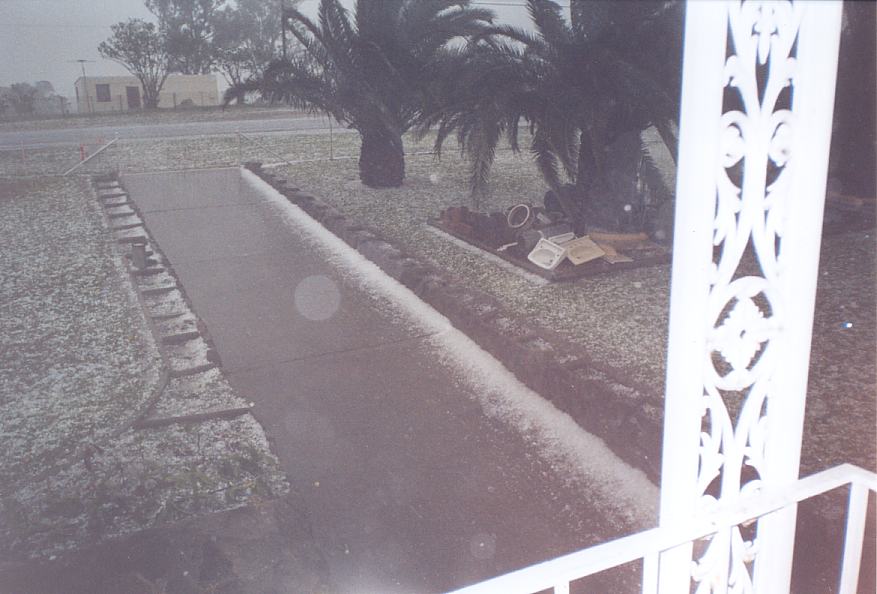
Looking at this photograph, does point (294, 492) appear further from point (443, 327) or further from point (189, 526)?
point (443, 327)

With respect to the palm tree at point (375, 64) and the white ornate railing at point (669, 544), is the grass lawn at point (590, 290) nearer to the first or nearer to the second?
the palm tree at point (375, 64)

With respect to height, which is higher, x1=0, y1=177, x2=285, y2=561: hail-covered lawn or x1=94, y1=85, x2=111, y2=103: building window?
x1=94, y1=85, x2=111, y2=103: building window

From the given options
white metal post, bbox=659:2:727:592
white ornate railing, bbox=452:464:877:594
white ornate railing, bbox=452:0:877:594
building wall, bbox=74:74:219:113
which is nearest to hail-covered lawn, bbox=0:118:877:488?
white ornate railing, bbox=452:464:877:594

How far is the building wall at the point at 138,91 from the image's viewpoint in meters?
37.2

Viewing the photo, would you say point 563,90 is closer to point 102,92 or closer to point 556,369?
point 556,369

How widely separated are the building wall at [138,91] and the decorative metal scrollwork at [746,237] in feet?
125

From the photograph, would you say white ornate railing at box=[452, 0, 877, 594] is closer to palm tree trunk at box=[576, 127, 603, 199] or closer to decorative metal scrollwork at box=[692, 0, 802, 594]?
decorative metal scrollwork at box=[692, 0, 802, 594]

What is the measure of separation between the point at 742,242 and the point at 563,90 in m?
5.85

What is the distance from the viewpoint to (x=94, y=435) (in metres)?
3.78

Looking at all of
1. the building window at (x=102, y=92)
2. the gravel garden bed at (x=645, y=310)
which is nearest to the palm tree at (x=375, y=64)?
the gravel garden bed at (x=645, y=310)

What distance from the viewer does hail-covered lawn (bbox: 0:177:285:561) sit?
10.2 ft

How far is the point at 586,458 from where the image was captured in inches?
139

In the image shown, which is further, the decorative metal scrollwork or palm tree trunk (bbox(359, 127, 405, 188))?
palm tree trunk (bbox(359, 127, 405, 188))

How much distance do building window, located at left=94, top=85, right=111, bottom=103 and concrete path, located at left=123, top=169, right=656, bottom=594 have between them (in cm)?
3821
